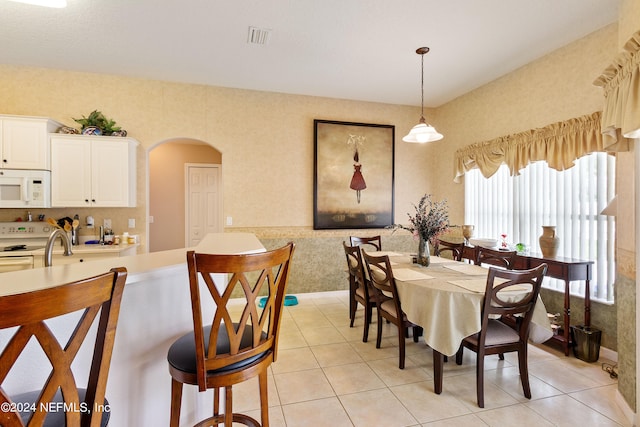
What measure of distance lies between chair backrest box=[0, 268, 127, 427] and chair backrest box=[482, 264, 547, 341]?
1970 mm

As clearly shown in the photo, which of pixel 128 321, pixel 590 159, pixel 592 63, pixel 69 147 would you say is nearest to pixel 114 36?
pixel 69 147

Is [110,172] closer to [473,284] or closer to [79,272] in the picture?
[79,272]

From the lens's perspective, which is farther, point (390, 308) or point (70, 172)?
point (70, 172)

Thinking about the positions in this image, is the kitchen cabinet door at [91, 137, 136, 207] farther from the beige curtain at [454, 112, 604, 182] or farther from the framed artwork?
the beige curtain at [454, 112, 604, 182]

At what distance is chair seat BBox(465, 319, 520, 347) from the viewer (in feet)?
6.86

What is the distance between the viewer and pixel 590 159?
9.67 feet

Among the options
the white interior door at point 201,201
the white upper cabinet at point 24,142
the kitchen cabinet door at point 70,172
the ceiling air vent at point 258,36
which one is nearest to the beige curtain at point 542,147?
the ceiling air vent at point 258,36

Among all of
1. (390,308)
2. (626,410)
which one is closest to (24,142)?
(390,308)

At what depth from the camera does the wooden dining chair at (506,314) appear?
1966 millimetres

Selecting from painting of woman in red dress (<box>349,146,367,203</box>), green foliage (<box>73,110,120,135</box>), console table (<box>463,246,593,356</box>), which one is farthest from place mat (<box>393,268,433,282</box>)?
green foliage (<box>73,110,120,135</box>)

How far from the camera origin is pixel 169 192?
20.3 ft

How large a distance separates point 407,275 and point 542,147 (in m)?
2.17

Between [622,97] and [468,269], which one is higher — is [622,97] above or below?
above

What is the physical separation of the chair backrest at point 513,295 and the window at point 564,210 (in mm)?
1311
